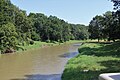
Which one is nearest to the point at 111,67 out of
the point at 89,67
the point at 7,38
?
the point at 89,67

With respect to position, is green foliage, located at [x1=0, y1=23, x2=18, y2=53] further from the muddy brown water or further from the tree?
→ the tree

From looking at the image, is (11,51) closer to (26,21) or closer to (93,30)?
(26,21)

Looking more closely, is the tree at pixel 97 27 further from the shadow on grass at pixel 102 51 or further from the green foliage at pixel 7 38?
the shadow on grass at pixel 102 51

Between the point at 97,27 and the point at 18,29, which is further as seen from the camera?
the point at 97,27

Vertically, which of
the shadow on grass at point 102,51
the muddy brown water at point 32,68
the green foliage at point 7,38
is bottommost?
the muddy brown water at point 32,68

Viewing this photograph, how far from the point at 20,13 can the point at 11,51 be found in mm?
19418

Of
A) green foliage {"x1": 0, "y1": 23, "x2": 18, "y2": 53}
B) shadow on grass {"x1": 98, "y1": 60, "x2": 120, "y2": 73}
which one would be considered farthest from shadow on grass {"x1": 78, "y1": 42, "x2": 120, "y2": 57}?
green foliage {"x1": 0, "y1": 23, "x2": 18, "y2": 53}

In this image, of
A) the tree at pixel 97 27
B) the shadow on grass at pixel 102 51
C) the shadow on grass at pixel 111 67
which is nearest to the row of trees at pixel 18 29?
the tree at pixel 97 27

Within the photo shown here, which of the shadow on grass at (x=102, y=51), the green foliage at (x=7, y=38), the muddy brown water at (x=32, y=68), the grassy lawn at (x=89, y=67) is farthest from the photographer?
the green foliage at (x=7, y=38)

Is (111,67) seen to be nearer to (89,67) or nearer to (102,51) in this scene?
(89,67)

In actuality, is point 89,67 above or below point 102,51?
below

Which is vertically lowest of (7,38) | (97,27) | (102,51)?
(102,51)

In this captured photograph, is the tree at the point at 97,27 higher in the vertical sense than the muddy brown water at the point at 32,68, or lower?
higher

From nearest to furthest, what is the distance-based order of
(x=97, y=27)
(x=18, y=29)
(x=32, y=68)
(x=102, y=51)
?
(x=32, y=68), (x=102, y=51), (x=18, y=29), (x=97, y=27)
